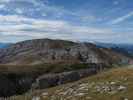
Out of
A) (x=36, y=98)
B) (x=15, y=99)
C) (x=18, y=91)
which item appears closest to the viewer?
(x=36, y=98)

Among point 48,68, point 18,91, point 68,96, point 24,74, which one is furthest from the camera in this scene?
point 48,68

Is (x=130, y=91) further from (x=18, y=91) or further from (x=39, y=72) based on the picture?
(x=39, y=72)

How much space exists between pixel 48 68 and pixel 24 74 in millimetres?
32939

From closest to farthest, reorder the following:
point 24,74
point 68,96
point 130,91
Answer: point 130,91 → point 68,96 → point 24,74

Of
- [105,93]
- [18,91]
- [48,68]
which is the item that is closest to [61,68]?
[48,68]

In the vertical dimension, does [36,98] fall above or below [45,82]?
above

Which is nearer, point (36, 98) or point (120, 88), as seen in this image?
point (120, 88)

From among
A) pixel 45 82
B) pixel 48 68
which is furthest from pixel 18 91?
pixel 48 68

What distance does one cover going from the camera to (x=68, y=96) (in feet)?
131

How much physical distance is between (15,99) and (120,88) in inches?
804

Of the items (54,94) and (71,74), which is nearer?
(54,94)

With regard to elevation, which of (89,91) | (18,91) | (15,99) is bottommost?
(18,91)

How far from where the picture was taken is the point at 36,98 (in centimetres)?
4303

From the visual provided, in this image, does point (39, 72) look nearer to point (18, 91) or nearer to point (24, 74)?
point (24, 74)
